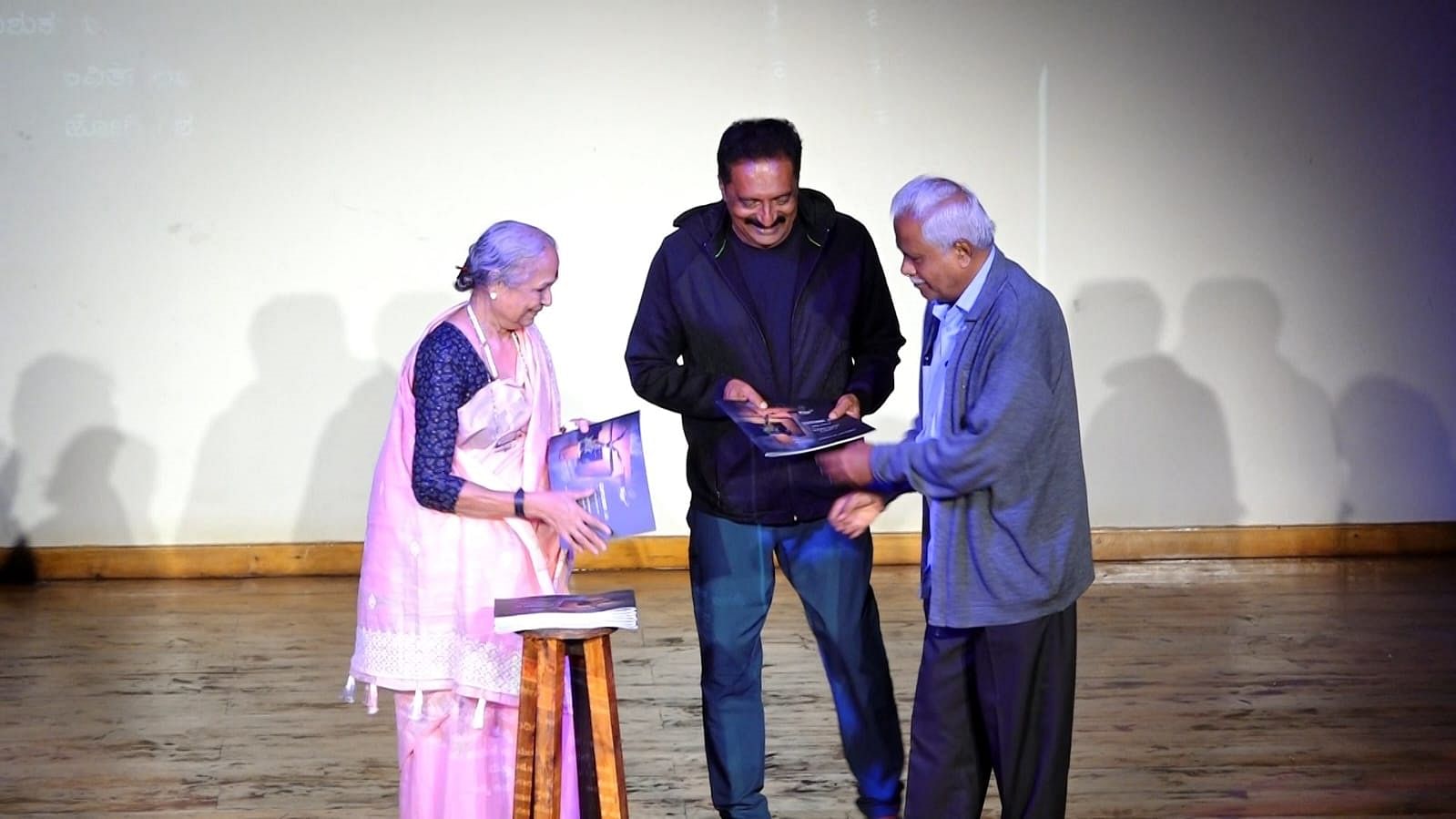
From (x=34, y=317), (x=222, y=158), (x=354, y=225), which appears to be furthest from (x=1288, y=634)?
(x=34, y=317)

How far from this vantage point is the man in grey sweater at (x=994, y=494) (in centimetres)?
304

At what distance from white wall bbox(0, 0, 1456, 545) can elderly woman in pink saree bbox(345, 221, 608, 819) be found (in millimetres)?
3311

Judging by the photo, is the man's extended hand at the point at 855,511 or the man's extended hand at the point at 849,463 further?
the man's extended hand at the point at 855,511

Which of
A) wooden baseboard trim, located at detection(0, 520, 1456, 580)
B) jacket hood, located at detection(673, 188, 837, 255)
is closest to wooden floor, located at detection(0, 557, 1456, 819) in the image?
wooden baseboard trim, located at detection(0, 520, 1456, 580)

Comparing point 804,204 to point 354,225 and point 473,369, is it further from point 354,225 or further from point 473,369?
point 354,225

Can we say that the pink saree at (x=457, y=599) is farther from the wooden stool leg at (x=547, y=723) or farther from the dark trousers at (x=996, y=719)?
the dark trousers at (x=996, y=719)

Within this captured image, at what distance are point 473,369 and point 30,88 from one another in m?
4.03

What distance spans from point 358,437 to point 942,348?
4010mm

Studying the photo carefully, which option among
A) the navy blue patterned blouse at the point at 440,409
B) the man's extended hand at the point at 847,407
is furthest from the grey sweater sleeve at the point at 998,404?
the navy blue patterned blouse at the point at 440,409

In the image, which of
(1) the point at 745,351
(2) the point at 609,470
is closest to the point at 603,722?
(2) the point at 609,470

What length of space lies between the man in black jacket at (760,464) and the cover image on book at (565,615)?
59cm

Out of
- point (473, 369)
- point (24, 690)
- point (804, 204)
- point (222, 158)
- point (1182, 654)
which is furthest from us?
point (222, 158)

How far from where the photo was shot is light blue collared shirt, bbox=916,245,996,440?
310 cm

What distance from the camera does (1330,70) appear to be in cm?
670
